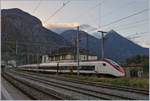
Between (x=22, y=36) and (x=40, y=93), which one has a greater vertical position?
(x=22, y=36)

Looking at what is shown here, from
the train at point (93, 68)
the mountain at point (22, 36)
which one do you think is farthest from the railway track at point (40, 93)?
the mountain at point (22, 36)

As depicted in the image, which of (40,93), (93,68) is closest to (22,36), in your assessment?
(93,68)

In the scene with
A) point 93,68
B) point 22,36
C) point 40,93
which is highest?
point 22,36

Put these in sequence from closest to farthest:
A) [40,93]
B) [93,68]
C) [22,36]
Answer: [40,93]
[93,68]
[22,36]

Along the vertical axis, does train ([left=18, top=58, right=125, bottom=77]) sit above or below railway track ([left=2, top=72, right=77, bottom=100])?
above

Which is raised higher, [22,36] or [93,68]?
[22,36]

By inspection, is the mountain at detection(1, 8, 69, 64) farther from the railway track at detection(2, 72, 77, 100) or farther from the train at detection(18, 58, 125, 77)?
the railway track at detection(2, 72, 77, 100)

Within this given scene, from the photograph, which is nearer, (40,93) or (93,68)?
(40,93)

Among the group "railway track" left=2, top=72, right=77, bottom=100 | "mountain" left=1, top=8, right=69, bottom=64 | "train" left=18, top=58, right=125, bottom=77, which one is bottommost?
"railway track" left=2, top=72, right=77, bottom=100

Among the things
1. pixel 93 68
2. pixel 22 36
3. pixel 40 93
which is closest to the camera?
pixel 40 93

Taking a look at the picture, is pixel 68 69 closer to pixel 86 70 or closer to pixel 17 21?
pixel 86 70

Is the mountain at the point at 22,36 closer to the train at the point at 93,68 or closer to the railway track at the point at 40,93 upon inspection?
the train at the point at 93,68

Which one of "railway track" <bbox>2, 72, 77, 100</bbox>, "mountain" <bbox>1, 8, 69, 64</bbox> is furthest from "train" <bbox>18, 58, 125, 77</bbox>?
"mountain" <bbox>1, 8, 69, 64</bbox>

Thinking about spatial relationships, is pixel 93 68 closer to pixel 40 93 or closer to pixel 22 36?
pixel 40 93
